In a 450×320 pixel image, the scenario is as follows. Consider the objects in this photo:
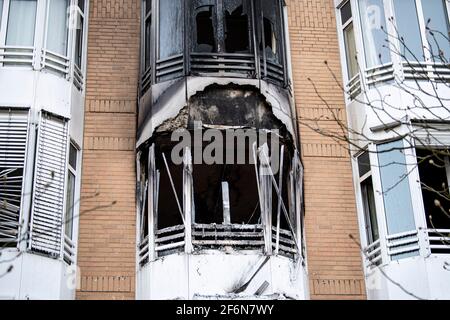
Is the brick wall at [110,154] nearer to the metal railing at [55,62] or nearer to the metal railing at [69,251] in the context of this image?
the metal railing at [69,251]

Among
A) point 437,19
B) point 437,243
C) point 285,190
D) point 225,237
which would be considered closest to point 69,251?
point 225,237

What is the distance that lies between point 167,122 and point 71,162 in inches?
67.9

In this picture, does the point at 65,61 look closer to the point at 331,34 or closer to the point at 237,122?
the point at 237,122

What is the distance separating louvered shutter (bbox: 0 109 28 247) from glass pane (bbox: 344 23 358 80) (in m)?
5.80

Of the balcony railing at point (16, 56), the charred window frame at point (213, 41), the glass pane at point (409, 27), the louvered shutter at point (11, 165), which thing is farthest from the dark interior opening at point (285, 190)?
the balcony railing at point (16, 56)

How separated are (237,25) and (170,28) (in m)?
1.17

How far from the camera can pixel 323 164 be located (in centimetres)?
1328

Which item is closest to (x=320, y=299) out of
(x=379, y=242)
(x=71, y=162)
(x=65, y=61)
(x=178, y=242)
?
(x=379, y=242)

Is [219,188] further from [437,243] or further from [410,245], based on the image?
[437,243]

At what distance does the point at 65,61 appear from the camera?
13.2 m

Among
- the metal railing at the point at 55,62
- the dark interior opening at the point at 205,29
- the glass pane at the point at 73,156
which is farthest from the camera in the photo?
the dark interior opening at the point at 205,29

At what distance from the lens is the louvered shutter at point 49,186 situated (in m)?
11.5

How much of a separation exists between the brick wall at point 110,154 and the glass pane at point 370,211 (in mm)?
3863

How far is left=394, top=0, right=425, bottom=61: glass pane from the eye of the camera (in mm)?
13664
